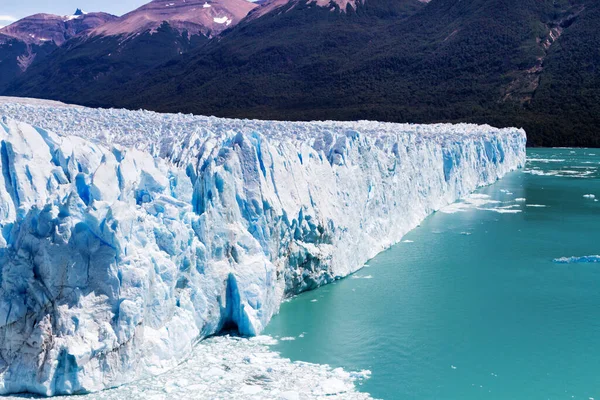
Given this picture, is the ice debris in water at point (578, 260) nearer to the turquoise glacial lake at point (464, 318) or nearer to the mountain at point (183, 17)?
the turquoise glacial lake at point (464, 318)

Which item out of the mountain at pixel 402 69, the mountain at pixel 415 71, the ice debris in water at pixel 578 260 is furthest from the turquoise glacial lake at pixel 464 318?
the mountain at pixel 402 69

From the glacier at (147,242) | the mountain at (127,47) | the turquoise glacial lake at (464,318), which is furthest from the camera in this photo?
the mountain at (127,47)

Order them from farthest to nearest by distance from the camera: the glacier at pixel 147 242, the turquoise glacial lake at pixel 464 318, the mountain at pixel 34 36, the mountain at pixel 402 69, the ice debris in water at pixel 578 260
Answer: the mountain at pixel 34 36 < the mountain at pixel 402 69 < the ice debris in water at pixel 578 260 < the turquoise glacial lake at pixel 464 318 < the glacier at pixel 147 242

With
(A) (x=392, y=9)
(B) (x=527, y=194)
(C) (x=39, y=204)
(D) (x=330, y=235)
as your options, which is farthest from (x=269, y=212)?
(A) (x=392, y=9)

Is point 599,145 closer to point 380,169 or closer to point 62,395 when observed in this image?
point 380,169

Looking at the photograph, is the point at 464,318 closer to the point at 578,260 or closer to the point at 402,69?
the point at 578,260

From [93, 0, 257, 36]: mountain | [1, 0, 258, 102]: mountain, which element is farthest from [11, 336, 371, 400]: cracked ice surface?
[93, 0, 257, 36]: mountain
